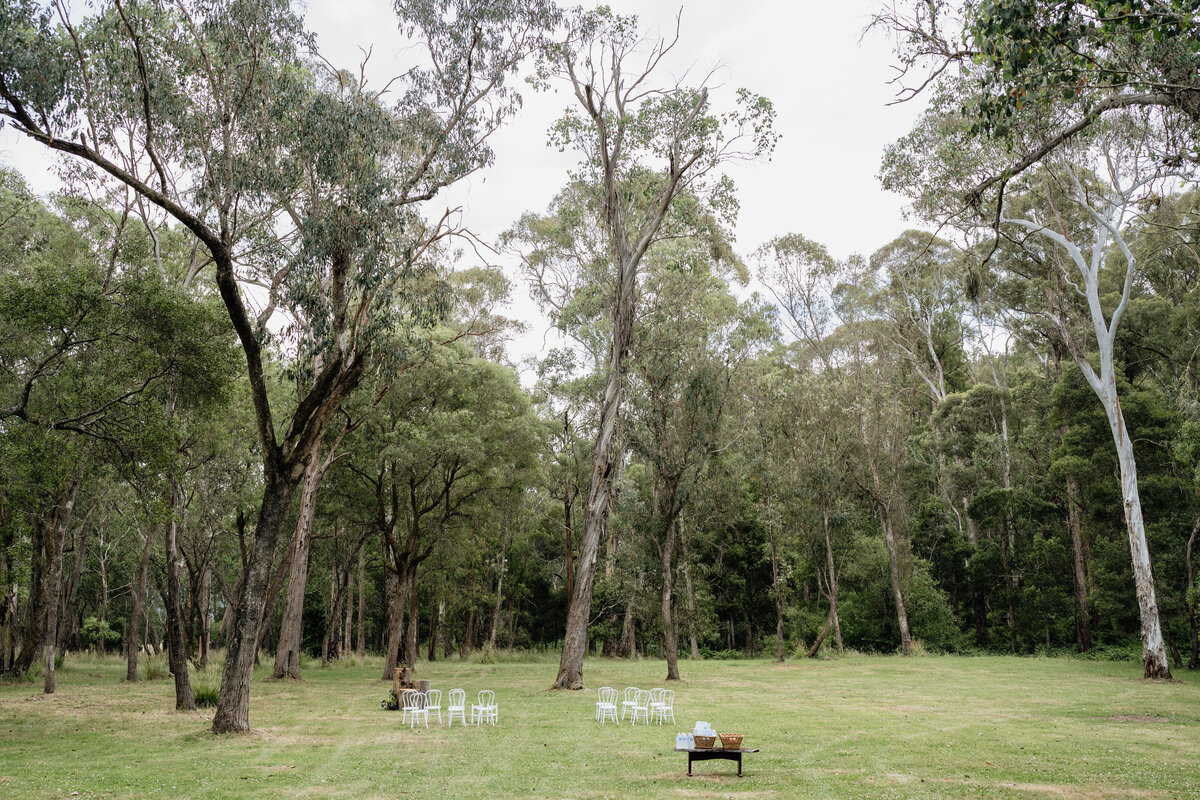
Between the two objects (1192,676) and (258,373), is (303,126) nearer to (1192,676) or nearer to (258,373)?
(258,373)

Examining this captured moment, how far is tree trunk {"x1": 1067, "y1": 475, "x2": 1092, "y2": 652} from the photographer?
1107 inches

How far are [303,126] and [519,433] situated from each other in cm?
1232

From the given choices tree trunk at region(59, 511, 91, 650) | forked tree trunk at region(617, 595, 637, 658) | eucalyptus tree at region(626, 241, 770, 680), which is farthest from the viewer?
forked tree trunk at region(617, 595, 637, 658)

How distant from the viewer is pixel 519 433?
916 inches

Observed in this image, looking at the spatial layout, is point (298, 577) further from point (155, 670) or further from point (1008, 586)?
point (1008, 586)

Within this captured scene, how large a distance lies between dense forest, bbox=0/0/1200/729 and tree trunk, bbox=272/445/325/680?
0.44 ft

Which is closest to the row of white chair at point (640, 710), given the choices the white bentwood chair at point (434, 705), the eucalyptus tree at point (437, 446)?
the white bentwood chair at point (434, 705)

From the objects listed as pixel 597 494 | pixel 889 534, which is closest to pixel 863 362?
pixel 889 534

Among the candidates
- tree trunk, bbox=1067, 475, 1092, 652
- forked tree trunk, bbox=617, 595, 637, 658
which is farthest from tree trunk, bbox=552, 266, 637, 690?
tree trunk, bbox=1067, 475, 1092, 652

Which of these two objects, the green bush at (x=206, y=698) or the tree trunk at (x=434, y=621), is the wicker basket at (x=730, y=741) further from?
the tree trunk at (x=434, y=621)

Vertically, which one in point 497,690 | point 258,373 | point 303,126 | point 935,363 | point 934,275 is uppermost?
point 934,275

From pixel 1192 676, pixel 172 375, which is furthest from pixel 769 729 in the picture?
pixel 1192 676

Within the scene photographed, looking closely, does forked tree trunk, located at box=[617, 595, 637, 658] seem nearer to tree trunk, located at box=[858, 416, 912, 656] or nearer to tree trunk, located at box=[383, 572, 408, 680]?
tree trunk, located at box=[858, 416, 912, 656]

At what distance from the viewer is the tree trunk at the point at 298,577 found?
2052cm
